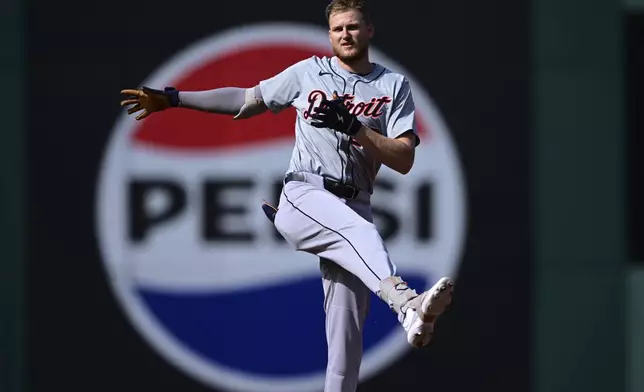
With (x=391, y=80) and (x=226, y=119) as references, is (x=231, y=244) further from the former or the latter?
(x=391, y=80)

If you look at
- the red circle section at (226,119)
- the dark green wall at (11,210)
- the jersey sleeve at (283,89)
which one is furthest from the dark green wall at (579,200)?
the dark green wall at (11,210)

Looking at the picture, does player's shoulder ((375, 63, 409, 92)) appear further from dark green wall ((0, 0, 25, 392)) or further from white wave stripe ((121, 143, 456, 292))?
dark green wall ((0, 0, 25, 392))

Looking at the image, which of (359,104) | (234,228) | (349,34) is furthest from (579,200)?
(349,34)

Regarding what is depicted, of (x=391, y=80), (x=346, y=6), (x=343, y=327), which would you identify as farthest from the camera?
(x=343, y=327)

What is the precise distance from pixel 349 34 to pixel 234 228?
3.17 meters

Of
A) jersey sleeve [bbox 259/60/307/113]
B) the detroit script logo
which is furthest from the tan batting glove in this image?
the detroit script logo

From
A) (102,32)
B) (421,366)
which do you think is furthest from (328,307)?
(102,32)

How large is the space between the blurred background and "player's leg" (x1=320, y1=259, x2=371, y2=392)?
267 centimetres

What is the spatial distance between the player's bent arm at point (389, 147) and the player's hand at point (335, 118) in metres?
0.06

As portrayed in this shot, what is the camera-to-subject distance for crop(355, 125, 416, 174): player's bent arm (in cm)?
419

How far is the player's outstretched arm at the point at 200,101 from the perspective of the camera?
4477 mm

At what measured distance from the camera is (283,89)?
177 inches

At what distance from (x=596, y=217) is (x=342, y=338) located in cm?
315

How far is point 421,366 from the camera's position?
7.27 metres
